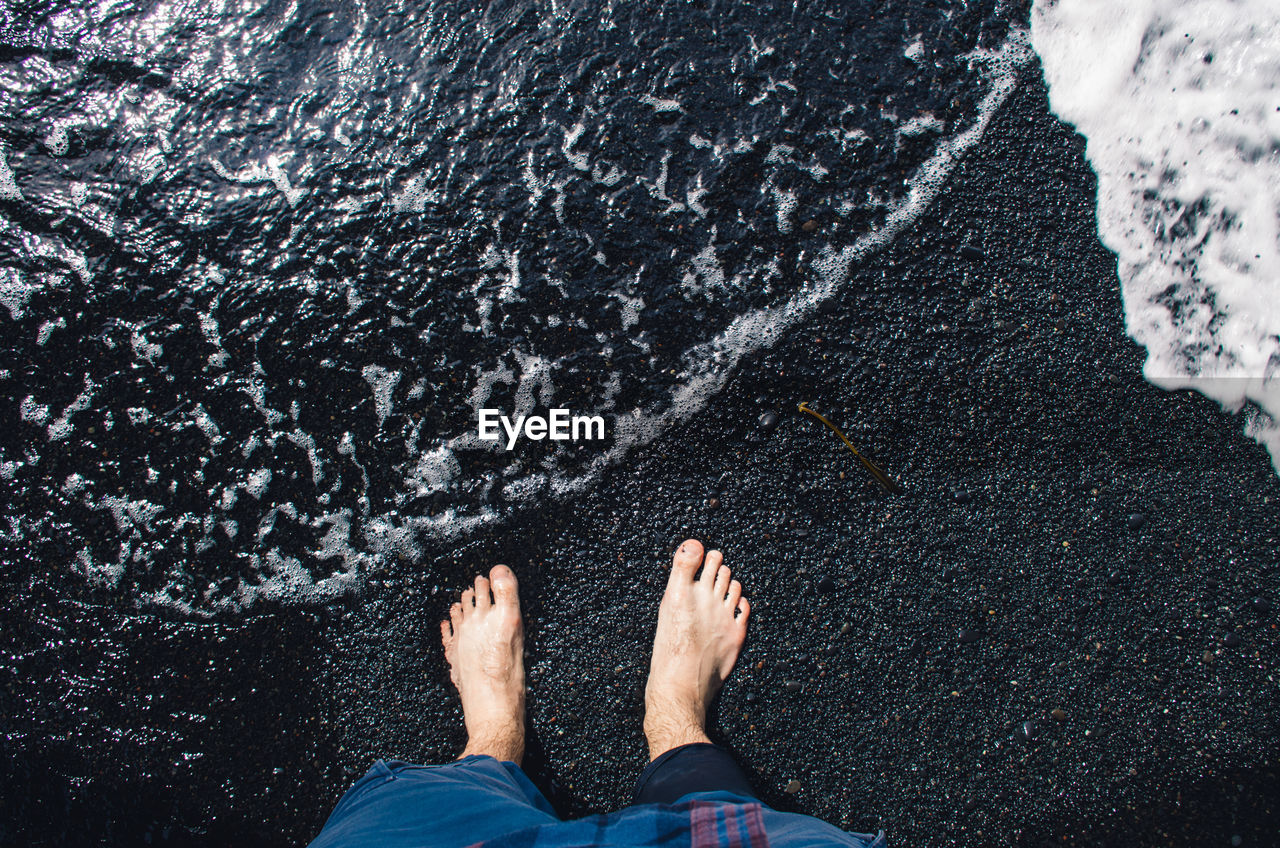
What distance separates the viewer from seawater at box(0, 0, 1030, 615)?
5.88ft

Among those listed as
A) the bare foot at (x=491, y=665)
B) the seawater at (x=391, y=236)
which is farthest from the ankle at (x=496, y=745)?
the seawater at (x=391, y=236)

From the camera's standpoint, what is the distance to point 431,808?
1413mm

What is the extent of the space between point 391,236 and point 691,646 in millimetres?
1483

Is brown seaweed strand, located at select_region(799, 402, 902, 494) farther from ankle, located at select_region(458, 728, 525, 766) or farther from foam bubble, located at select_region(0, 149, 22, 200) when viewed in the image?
foam bubble, located at select_region(0, 149, 22, 200)

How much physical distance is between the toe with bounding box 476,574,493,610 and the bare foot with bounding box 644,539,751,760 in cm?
51

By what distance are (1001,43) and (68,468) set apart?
119 inches

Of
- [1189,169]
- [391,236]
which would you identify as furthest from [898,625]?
[391,236]

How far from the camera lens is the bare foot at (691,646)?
1721 mm

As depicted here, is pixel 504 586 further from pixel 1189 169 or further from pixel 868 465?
pixel 1189 169

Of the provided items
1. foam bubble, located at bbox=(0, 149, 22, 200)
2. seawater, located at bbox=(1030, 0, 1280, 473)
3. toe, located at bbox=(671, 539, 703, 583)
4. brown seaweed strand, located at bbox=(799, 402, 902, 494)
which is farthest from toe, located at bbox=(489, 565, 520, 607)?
seawater, located at bbox=(1030, 0, 1280, 473)

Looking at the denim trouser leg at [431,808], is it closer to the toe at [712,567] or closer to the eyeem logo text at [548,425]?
the toe at [712,567]

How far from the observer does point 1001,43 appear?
184cm

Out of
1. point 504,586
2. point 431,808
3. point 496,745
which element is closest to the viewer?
point 431,808

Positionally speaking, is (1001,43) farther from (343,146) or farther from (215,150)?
(215,150)
